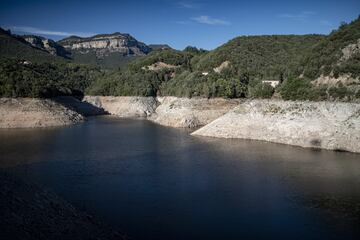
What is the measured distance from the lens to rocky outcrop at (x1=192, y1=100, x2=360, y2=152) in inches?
1292

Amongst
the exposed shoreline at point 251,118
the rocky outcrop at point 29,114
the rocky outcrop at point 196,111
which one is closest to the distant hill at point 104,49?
the exposed shoreline at point 251,118

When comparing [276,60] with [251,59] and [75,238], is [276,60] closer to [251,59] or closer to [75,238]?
[251,59]

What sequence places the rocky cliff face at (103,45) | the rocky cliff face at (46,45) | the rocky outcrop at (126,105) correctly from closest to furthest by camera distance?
the rocky outcrop at (126,105) < the rocky cliff face at (46,45) < the rocky cliff face at (103,45)

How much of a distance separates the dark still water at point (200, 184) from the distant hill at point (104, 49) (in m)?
117

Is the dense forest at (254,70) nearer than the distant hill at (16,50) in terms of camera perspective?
Yes

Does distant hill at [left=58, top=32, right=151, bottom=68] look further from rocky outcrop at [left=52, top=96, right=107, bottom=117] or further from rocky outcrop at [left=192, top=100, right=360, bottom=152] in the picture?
rocky outcrop at [left=192, top=100, right=360, bottom=152]

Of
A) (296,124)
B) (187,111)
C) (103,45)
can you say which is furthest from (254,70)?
(103,45)

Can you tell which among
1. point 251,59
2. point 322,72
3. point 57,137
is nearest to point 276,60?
point 251,59

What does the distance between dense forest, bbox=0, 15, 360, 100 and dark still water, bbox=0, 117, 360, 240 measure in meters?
9.07

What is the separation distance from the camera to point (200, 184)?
77.5 ft

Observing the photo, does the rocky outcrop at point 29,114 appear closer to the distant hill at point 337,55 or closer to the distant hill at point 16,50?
the distant hill at point 337,55

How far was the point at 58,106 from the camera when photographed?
56.9 meters

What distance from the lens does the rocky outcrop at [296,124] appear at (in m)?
32.8

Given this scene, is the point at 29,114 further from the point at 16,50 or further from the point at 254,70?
the point at 16,50
